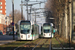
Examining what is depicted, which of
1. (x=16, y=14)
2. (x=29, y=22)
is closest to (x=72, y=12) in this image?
(x=29, y=22)

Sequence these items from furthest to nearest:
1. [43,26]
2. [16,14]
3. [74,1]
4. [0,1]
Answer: [0,1] < [16,14] < [43,26] < [74,1]

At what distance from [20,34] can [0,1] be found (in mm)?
110988

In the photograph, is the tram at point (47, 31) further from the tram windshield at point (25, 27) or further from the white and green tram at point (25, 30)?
the tram windshield at point (25, 27)

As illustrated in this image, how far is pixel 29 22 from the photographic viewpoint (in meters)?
29.5

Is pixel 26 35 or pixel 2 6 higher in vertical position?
pixel 2 6

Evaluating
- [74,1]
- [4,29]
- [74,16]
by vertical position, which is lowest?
[4,29]

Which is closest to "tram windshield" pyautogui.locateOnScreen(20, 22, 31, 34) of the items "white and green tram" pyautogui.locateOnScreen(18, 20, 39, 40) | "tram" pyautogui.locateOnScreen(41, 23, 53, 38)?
"white and green tram" pyautogui.locateOnScreen(18, 20, 39, 40)

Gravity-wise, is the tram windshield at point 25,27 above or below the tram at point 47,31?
above

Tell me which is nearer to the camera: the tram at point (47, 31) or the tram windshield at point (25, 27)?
the tram windshield at point (25, 27)

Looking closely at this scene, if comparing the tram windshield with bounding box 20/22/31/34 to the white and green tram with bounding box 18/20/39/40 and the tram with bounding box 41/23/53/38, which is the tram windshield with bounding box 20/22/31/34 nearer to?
the white and green tram with bounding box 18/20/39/40

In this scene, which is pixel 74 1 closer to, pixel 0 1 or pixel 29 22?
pixel 29 22

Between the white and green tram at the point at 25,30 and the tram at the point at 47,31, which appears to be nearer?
the white and green tram at the point at 25,30

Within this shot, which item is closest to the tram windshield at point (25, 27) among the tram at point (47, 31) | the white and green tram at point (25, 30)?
the white and green tram at point (25, 30)

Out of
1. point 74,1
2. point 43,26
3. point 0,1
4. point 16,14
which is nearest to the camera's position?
point 74,1
